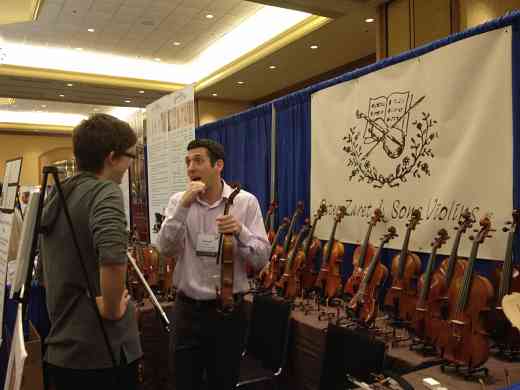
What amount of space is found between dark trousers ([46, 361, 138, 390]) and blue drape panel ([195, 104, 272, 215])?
3230mm

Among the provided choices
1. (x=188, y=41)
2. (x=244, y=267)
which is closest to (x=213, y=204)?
(x=244, y=267)

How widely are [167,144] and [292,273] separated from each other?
4.76 ft

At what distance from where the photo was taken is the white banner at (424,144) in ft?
7.72

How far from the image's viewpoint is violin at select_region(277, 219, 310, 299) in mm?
3219

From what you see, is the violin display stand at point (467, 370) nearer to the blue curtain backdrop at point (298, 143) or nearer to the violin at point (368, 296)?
the violin at point (368, 296)

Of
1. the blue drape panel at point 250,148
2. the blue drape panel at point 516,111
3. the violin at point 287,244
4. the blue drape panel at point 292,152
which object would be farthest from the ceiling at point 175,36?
the blue drape panel at point 516,111

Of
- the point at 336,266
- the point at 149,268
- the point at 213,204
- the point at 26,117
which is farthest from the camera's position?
the point at 26,117

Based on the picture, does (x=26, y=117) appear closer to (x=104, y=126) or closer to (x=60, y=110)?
(x=60, y=110)

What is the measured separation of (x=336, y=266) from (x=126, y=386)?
1.89 m

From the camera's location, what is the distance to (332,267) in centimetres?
309

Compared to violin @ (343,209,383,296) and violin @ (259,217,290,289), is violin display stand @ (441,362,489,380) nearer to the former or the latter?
violin @ (343,209,383,296)

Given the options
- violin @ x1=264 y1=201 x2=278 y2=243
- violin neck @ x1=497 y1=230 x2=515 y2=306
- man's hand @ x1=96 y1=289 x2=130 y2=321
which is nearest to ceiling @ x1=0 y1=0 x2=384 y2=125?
violin @ x1=264 y1=201 x2=278 y2=243

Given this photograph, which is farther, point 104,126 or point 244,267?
point 244,267

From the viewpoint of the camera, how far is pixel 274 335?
2.77 m
